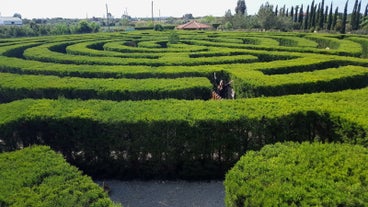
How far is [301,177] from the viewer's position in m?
5.15

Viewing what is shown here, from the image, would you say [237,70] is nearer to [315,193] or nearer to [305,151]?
[305,151]

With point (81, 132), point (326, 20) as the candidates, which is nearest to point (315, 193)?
point (81, 132)

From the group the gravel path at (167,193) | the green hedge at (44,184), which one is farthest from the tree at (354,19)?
the green hedge at (44,184)

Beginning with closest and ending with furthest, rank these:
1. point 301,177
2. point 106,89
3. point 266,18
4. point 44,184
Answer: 1. point 301,177
2. point 44,184
3. point 106,89
4. point 266,18

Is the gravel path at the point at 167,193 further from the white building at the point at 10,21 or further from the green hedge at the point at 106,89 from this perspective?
the white building at the point at 10,21

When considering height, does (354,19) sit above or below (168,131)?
above

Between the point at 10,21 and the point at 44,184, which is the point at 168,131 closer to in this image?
the point at 44,184

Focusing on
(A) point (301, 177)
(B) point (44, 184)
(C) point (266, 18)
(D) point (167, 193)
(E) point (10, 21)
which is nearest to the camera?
(A) point (301, 177)

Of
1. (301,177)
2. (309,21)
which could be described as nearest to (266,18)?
(309,21)

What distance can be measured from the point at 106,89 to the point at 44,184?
6.16 metres

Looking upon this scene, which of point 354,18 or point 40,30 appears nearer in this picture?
point 40,30

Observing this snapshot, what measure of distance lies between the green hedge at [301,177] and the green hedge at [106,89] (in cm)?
533

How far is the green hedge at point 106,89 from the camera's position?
11.0 metres

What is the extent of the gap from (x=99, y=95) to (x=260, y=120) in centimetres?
588
